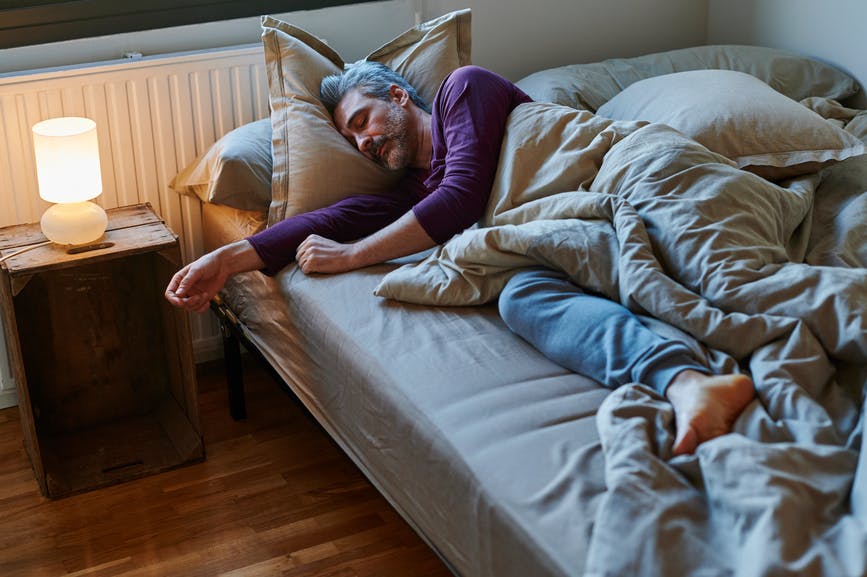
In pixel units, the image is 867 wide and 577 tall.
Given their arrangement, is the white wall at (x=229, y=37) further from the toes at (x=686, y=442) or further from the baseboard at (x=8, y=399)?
the toes at (x=686, y=442)

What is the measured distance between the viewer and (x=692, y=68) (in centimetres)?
278

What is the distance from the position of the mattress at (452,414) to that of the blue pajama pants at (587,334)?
31mm

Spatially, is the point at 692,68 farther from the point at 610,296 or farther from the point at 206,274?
the point at 206,274

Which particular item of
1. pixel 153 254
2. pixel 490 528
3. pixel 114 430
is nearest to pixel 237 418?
pixel 114 430

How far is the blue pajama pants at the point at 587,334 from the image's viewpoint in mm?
1505

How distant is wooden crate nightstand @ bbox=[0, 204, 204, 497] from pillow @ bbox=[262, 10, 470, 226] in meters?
0.30

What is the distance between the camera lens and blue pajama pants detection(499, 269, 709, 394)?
150cm

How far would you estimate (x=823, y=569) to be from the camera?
3.64 feet

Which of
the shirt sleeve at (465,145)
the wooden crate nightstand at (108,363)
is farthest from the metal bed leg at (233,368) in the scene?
the shirt sleeve at (465,145)

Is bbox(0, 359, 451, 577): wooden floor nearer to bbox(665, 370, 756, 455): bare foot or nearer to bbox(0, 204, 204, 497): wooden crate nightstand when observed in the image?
bbox(0, 204, 204, 497): wooden crate nightstand

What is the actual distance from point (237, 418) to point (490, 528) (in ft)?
4.17

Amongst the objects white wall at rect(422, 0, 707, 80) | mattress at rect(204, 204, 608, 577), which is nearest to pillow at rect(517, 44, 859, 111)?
white wall at rect(422, 0, 707, 80)

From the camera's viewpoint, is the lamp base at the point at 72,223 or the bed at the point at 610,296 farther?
the lamp base at the point at 72,223

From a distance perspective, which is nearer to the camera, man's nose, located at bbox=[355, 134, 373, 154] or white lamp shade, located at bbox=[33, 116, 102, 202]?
white lamp shade, located at bbox=[33, 116, 102, 202]
